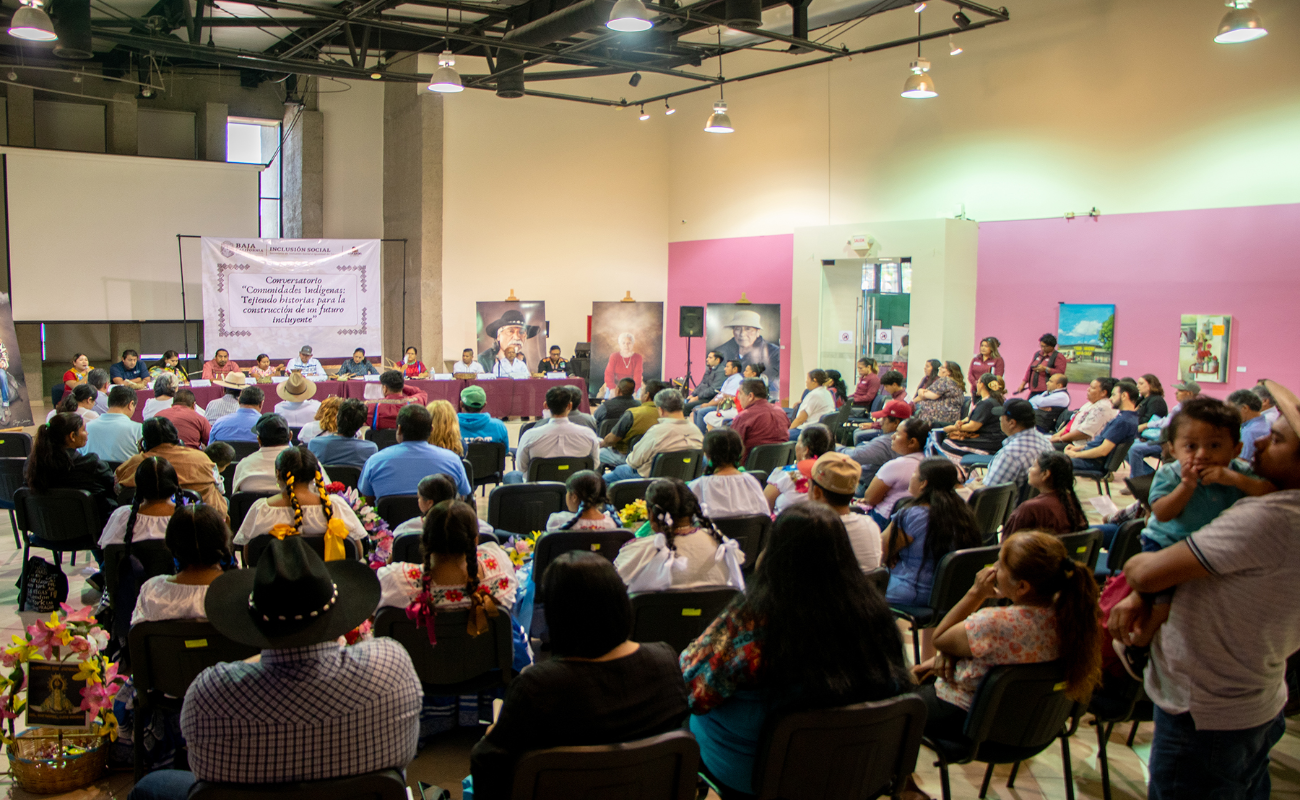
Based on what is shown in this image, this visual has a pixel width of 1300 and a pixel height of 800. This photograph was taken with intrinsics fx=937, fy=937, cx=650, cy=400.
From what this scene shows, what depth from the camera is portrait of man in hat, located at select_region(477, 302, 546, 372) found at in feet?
47.6

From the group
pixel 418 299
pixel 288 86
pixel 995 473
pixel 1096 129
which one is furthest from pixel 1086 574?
pixel 288 86

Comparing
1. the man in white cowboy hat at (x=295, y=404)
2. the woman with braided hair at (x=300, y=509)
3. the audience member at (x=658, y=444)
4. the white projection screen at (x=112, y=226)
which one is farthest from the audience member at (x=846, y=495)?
the white projection screen at (x=112, y=226)

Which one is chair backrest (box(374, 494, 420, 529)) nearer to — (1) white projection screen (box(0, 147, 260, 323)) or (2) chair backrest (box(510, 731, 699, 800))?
(2) chair backrest (box(510, 731, 699, 800))

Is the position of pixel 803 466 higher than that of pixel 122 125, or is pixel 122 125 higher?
pixel 122 125

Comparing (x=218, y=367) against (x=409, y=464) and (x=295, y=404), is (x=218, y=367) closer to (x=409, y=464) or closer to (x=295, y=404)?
(x=295, y=404)

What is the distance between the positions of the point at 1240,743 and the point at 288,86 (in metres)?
17.2

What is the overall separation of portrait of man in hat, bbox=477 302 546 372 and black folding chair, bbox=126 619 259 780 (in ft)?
37.0

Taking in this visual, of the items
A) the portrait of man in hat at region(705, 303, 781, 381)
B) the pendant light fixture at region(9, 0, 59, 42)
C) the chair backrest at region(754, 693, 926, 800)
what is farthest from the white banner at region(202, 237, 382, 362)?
the chair backrest at region(754, 693, 926, 800)

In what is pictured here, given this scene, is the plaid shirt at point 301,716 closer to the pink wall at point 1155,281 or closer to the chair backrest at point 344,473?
the chair backrest at point 344,473

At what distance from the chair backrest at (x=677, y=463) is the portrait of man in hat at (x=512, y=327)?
7.91m

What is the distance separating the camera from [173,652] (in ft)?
9.45

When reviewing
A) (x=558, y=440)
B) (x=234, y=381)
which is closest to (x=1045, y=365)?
(x=558, y=440)

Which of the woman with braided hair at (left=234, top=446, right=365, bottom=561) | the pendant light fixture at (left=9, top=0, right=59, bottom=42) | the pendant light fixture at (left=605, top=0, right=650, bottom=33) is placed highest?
the pendant light fixture at (left=605, top=0, right=650, bottom=33)

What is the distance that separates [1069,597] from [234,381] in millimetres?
10168
